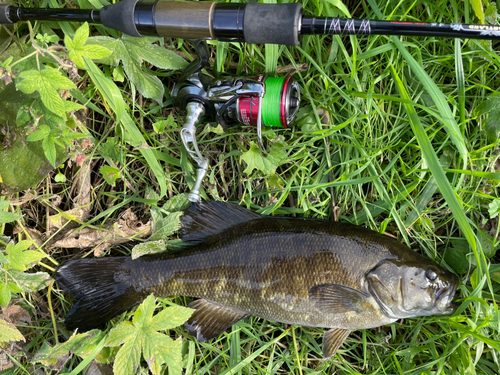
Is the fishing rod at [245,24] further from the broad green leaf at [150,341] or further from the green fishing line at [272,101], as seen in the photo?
the broad green leaf at [150,341]

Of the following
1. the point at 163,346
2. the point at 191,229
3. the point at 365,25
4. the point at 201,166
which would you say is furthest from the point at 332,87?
the point at 163,346

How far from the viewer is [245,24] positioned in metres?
1.84

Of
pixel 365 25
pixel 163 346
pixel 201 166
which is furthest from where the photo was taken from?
pixel 201 166

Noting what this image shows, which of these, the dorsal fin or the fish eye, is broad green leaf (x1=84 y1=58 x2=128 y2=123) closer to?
the dorsal fin

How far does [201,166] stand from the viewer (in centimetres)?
236

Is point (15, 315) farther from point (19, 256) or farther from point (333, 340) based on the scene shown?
point (333, 340)

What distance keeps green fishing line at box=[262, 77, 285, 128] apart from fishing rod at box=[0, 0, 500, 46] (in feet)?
1.15

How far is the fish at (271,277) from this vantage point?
2156 millimetres

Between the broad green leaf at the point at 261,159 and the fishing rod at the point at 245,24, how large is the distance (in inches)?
26.5

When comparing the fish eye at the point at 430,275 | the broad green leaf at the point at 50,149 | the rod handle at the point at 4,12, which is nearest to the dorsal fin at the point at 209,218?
the broad green leaf at the point at 50,149

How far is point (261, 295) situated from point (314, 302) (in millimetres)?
320

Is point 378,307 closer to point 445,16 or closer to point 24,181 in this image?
point 445,16

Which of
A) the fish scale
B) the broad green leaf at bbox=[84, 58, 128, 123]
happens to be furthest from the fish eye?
the broad green leaf at bbox=[84, 58, 128, 123]

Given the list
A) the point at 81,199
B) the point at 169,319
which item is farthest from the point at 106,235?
the point at 169,319
